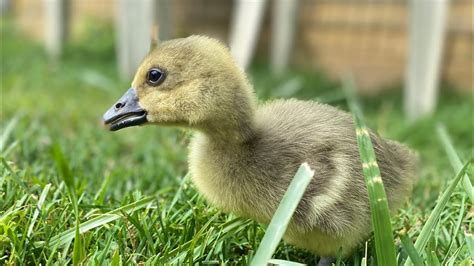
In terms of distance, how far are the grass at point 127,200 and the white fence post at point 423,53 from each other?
0.24 metres

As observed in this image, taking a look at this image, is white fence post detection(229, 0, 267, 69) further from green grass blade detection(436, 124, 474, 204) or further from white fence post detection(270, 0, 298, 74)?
green grass blade detection(436, 124, 474, 204)

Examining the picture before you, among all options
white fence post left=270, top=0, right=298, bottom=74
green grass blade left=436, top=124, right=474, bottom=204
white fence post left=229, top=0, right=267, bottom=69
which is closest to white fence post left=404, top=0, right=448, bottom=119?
white fence post left=229, top=0, right=267, bottom=69

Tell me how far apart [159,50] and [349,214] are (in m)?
0.46

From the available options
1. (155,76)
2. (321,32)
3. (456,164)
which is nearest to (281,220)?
(155,76)

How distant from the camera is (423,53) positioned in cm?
323

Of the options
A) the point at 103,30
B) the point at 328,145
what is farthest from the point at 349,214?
the point at 103,30

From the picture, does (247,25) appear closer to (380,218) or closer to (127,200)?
(127,200)

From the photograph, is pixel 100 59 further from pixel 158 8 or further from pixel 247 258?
pixel 247 258

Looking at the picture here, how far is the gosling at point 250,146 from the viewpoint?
119 cm

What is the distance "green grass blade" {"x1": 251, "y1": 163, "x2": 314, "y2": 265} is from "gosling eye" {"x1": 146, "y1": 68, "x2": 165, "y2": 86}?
38 cm

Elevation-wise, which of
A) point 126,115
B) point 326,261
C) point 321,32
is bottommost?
point 321,32

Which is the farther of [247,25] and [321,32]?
[321,32]

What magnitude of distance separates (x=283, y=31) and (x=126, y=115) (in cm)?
342

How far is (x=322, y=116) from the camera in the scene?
1303 mm
